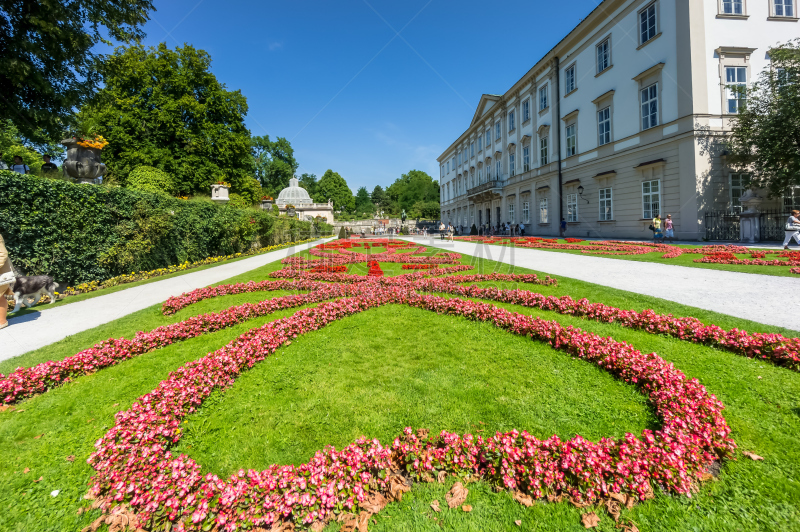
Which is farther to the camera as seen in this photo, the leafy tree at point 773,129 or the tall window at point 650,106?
the tall window at point 650,106

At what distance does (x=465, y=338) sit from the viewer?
4.27 meters

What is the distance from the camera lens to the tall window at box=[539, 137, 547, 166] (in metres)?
29.7

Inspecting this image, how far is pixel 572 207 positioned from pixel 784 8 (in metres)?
14.4

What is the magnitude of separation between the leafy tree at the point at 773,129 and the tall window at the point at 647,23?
552cm

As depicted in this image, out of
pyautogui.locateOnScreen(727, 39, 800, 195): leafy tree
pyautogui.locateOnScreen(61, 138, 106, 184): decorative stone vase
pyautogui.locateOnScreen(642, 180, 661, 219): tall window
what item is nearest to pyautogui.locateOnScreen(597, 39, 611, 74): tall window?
pyautogui.locateOnScreen(727, 39, 800, 195): leafy tree

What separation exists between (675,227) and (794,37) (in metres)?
11.9

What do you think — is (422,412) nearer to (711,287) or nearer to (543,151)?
(711,287)

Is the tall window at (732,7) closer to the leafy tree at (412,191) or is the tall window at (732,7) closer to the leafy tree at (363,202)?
the leafy tree at (412,191)

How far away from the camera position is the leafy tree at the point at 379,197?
356 feet

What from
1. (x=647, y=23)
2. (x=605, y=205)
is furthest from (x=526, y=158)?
(x=647, y=23)

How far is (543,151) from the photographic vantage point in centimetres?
3003

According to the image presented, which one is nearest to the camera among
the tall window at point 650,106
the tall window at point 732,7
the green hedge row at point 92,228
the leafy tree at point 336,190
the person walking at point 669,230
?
the green hedge row at point 92,228

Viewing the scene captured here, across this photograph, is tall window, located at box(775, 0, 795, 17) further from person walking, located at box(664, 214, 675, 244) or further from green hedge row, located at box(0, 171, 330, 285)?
green hedge row, located at box(0, 171, 330, 285)

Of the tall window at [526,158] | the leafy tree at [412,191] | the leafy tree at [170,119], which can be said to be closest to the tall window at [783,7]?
the tall window at [526,158]
